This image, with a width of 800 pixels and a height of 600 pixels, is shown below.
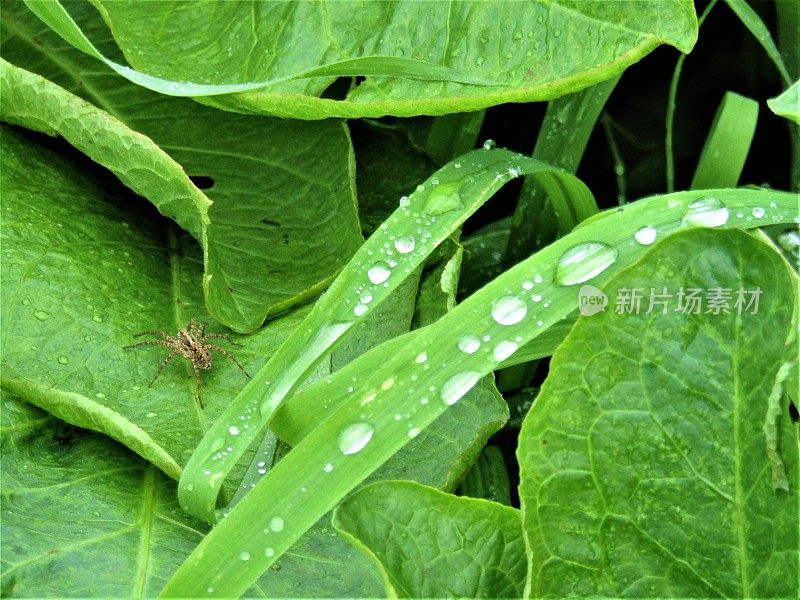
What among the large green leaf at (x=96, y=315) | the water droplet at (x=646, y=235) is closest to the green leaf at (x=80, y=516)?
the large green leaf at (x=96, y=315)

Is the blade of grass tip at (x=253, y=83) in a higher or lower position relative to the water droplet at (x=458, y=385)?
higher

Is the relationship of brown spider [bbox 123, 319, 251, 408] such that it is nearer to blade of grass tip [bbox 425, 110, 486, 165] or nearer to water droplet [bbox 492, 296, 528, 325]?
water droplet [bbox 492, 296, 528, 325]

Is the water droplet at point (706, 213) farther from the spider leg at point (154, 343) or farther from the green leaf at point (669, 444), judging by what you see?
the spider leg at point (154, 343)

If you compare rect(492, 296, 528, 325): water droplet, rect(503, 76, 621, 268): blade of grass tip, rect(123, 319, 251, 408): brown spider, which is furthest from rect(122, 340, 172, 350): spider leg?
rect(503, 76, 621, 268): blade of grass tip

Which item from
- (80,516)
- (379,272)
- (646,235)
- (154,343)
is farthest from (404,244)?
(80,516)

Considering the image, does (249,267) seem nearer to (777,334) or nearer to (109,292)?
(109,292)

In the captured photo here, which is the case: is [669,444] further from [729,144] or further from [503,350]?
[729,144]

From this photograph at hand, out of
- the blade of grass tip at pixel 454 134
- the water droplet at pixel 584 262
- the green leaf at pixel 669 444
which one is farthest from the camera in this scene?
the blade of grass tip at pixel 454 134
